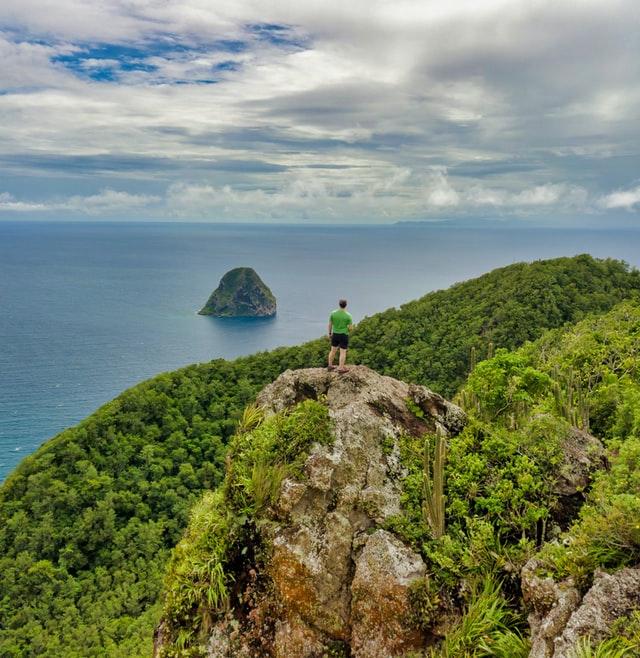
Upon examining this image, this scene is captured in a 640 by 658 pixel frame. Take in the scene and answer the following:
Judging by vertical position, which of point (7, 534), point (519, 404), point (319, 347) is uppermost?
point (519, 404)

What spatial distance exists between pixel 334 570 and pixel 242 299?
6289 inches

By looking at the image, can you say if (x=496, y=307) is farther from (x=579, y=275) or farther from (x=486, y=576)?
(x=486, y=576)

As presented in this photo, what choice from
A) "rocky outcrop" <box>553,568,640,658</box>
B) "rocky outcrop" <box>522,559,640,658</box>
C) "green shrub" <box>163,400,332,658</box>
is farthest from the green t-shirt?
"rocky outcrop" <box>553,568,640,658</box>

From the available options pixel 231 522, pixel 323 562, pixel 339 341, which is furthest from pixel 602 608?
pixel 339 341

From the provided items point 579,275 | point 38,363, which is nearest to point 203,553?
point 579,275

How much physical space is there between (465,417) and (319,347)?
49.9m

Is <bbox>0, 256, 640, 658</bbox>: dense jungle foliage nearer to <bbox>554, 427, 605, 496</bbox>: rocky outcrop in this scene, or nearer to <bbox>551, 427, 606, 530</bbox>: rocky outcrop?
<bbox>554, 427, 605, 496</bbox>: rocky outcrop

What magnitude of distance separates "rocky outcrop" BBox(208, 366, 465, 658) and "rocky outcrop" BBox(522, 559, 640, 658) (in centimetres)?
198

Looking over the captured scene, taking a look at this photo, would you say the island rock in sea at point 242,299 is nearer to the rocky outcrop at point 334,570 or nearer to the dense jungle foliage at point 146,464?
the dense jungle foliage at point 146,464

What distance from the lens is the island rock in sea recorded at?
164750mm

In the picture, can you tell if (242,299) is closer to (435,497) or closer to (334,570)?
(435,497)

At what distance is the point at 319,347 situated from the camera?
61.1 metres

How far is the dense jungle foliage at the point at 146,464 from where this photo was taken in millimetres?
33750

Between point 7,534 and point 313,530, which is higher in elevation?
point 313,530
